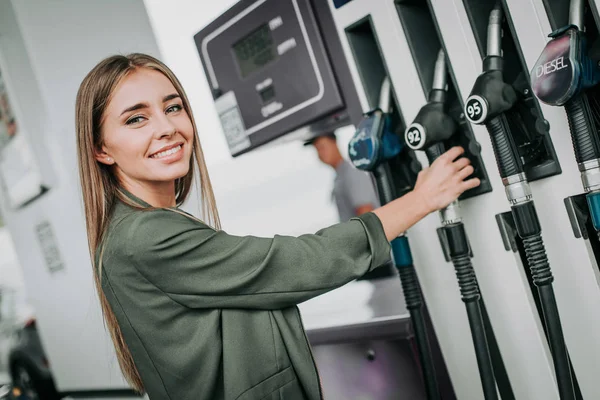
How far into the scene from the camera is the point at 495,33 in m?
0.93

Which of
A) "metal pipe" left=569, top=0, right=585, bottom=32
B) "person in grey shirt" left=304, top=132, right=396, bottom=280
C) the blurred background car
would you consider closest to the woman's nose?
"metal pipe" left=569, top=0, right=585, bottom=32

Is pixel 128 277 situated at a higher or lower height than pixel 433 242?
higher

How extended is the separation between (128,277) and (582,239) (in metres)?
0.70

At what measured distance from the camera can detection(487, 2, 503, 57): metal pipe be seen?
93 centimetres

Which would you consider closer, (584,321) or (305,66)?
(584,321)

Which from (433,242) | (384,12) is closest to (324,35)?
(384,12)

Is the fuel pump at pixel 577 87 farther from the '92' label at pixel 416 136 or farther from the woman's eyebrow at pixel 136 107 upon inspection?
the woman's eyebrow at pixel 136 107

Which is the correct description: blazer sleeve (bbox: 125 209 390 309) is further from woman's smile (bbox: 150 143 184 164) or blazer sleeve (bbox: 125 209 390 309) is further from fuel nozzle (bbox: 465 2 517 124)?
fuel nozzle (bbox: 465 2 517 124)

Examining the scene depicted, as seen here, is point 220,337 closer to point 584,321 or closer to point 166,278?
point 166,278

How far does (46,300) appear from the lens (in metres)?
3.87

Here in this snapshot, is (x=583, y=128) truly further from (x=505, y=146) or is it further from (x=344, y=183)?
(x=344, y=183)

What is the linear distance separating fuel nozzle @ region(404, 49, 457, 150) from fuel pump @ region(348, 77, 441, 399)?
100 millimetres

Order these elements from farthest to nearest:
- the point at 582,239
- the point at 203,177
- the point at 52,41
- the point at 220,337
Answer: the point at 52,41, the point at 203,177, the point at 220,337, the point at 582,239

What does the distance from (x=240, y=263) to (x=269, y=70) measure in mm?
624
